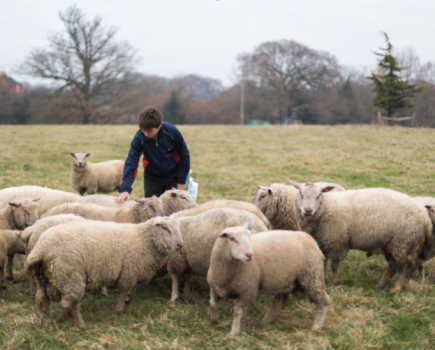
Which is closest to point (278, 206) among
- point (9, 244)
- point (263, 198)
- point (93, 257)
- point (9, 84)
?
point (263, 198)

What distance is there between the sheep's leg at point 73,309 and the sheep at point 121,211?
1.68 meters

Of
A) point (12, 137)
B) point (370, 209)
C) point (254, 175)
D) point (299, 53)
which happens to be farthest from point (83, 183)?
point (299, 53)

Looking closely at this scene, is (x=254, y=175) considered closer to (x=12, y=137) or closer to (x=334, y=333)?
(x=334, y=333)

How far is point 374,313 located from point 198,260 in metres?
2.07

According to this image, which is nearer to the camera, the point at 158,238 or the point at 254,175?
the point at 158,238

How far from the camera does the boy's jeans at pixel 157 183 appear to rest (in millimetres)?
6598

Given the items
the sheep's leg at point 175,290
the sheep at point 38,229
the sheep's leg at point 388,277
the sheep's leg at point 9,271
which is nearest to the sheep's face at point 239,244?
the sheep's leg at point 175,290

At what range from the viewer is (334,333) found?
157 inches

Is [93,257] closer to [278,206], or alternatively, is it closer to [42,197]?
[278,206]

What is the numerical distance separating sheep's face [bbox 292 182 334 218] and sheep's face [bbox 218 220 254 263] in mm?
1564

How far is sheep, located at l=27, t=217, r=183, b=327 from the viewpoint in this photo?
4.07m

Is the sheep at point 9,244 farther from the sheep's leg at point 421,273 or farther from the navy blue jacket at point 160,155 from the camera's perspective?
the sheep's leg at point 421,273

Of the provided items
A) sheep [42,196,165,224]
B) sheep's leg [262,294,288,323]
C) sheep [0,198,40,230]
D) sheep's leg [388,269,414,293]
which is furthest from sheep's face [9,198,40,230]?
sheep's leg [388,269,414,293]

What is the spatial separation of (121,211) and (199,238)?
1544 millimetres
